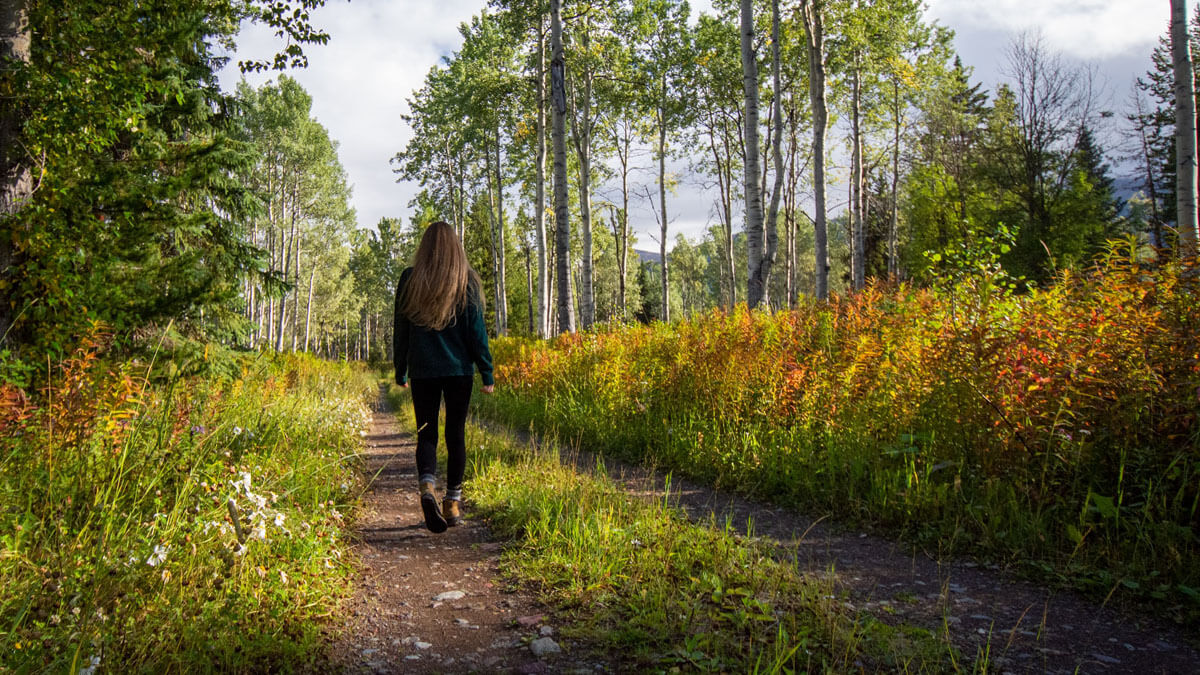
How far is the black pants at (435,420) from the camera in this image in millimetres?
4254

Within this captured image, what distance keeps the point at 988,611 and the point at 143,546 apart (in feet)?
13.2

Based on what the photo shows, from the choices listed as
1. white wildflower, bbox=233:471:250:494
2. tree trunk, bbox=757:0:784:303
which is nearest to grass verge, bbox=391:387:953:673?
white wildflower, bbox=233:471:250:494

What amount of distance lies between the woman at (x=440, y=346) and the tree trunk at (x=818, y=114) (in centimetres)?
1150

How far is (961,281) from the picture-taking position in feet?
16.6

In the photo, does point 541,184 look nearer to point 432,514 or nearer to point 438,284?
point 438,284

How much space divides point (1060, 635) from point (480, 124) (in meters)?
24.5

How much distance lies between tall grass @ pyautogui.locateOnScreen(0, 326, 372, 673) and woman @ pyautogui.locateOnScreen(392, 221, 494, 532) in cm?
83

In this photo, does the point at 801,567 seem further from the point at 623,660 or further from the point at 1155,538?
the point at 1155,538

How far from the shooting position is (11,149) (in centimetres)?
566

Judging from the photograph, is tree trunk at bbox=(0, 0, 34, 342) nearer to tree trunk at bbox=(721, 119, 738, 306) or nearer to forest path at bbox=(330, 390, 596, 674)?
forest path at bbox=(330, 390, 596, 674)

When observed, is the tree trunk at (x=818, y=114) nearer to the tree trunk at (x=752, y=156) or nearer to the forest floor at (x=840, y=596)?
the tree trunk at (x=752, y=156)

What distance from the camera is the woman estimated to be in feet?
13.9

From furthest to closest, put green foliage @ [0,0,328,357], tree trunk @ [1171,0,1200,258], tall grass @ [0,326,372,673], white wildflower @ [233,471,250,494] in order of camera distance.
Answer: tree trunk @ [1171,0,1200,258], green foliage @ [0,0,328,357], white wildflower @ [233,471,250,494], tall grass @ [0,326,372,673]

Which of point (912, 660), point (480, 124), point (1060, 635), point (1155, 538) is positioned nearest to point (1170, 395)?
point (1155, 538)
